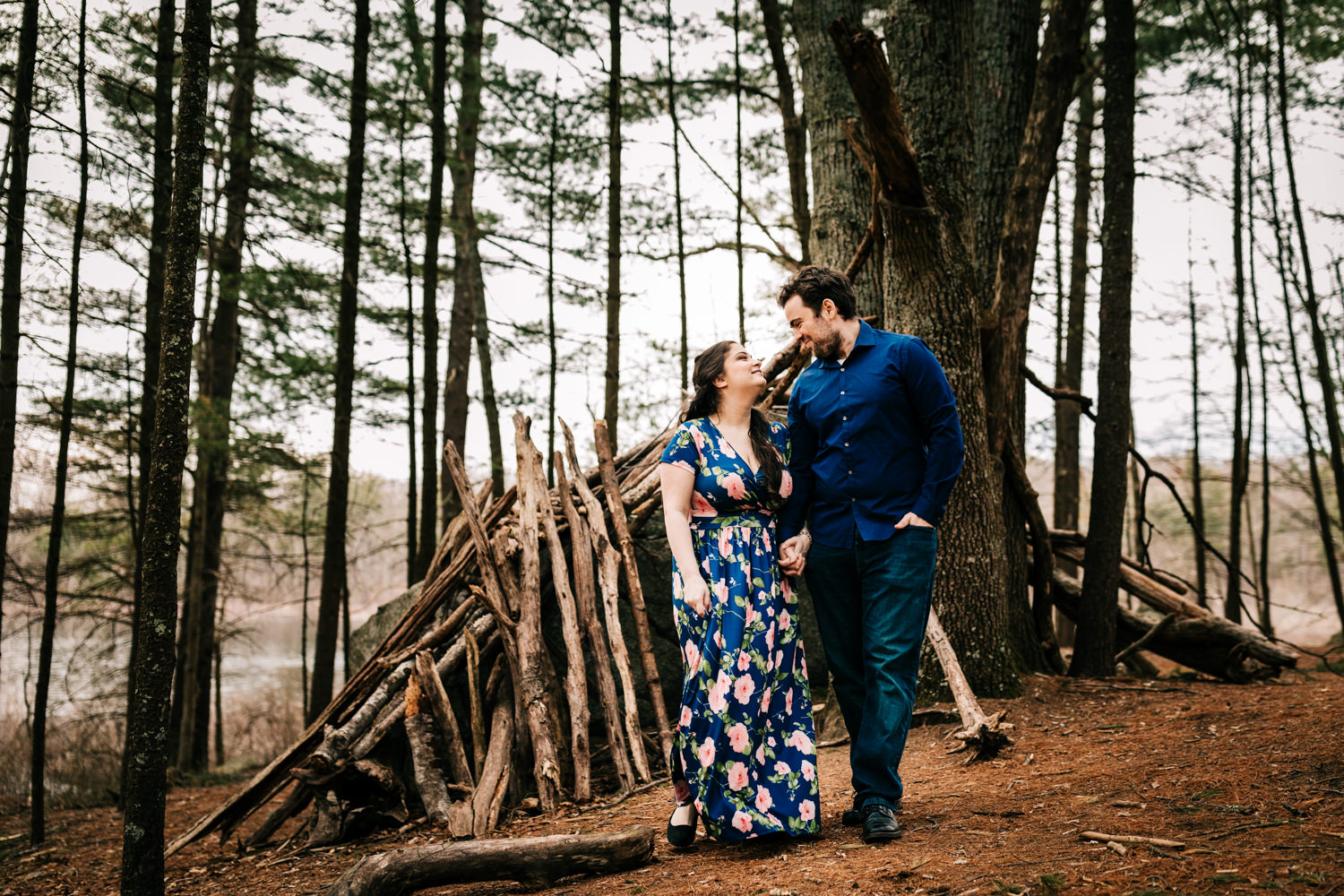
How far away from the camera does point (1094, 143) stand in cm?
1209

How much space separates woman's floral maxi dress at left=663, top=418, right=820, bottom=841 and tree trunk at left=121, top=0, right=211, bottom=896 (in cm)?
234

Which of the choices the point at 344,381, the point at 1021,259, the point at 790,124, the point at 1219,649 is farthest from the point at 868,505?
the point at 790,124

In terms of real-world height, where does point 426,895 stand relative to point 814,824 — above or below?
below

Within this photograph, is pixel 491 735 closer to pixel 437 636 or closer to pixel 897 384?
pixel 437 636

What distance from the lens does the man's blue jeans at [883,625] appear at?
2.92 metres

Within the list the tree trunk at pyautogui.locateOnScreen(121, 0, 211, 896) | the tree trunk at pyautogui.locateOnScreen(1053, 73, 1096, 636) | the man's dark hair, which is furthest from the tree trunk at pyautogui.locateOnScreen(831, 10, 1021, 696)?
the tree trunk at pyautogui.locateOnScreen(1053, 73, 1096, 636)

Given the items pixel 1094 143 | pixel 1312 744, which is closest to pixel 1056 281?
pixel 1094 143

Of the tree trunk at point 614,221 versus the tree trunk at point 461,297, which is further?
the tree trunk at point 461,297

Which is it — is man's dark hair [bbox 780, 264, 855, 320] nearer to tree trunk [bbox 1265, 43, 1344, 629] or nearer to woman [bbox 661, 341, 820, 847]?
woman [bbox 661, 341, 820, 847]

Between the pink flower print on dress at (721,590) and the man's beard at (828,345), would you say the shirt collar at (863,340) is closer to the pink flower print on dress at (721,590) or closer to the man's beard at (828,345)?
the man's beard at (828,345)

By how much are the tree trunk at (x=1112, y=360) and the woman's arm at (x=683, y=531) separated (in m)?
3.64

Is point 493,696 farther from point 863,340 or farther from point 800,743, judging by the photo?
point 863,340

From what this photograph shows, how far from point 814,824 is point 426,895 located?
1573mm

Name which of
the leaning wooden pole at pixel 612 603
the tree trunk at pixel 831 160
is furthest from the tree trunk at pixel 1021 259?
the leaning wooden pole at pixel 612 603
